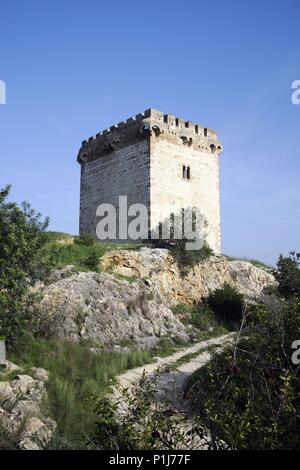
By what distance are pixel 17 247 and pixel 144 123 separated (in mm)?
15130

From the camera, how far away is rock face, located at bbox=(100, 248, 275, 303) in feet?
71.2

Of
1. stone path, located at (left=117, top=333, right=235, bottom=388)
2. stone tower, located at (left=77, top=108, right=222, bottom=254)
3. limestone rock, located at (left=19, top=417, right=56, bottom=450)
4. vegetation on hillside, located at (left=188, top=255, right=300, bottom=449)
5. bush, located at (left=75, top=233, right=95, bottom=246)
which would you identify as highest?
stone tower, located at (left=77, top=108, right=222, bottom=254)

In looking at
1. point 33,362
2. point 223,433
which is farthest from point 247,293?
point 223,433

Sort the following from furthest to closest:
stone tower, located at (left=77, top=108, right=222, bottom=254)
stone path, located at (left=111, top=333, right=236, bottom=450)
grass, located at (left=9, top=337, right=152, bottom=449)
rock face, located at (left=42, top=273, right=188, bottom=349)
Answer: stone tower, located at (left=77, top=108, right=222, bottom=254)
rock face, located at (left=42, top=273, right=188, bottom=349)
stone path, located at (left=111, top=333, right=236, bottom=450)
grass, located at (left=9, top=337, right=152, bottom=449)

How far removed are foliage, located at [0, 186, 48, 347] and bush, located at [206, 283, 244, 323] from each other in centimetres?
1191

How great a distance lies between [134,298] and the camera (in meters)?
19.8

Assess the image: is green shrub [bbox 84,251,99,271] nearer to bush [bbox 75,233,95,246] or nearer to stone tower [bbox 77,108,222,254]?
bush [bbox 75,233,95,246]

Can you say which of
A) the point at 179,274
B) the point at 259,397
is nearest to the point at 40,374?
the point at 259,397

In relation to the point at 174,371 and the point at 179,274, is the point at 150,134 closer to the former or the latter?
the point at 179,274

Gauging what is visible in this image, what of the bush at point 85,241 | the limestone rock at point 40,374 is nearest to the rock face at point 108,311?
the limestone rock at point 40,374

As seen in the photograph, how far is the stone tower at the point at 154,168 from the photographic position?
1027 inches

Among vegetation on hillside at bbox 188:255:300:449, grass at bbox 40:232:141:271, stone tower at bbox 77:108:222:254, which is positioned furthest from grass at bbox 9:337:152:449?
stone tower at bbox 77:108:222:254

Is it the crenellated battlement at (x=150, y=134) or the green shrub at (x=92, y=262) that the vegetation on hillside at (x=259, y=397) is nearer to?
the green shrub at (x=92, y=262)

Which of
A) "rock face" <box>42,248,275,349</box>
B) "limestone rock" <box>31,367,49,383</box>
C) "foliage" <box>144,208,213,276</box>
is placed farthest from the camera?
Answer: "foliage" <box>144,208,213,276</box>
